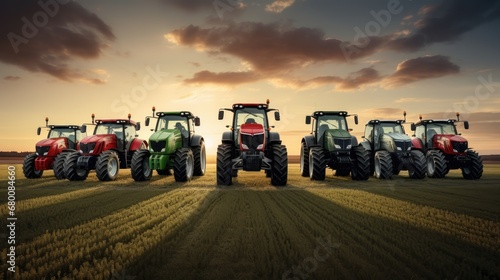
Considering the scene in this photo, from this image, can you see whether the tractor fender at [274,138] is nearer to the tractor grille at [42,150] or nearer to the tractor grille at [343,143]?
the tractor grille at [343,143]

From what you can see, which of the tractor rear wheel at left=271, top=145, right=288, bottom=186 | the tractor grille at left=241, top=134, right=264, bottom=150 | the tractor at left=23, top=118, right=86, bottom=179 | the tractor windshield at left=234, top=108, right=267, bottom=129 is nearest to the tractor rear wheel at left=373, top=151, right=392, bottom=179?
the tractor rear wheel at left=271, top=145, right=288, bottom=186

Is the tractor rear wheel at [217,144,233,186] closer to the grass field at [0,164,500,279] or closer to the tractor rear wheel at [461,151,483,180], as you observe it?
the grass field at [0,164,500,279]

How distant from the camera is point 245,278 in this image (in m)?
3.70

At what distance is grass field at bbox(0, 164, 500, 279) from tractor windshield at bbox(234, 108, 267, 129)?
16.7 ft

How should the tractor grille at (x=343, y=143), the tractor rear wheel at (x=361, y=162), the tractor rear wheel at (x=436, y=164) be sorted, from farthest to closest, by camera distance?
the tractor rear wheel at (x=436, y=164), the tractor grille at (x=343, y=143), the tractor rear wheel at (x=361, y=162)

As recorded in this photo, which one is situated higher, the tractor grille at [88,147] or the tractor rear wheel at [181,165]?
the tractor grille at [88,147]

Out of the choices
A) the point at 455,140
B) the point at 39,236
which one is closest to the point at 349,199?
the point at 39,236

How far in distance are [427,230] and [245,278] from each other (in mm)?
3725

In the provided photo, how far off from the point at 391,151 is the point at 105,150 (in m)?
13.0

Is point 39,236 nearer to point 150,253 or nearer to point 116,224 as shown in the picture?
point 116,224

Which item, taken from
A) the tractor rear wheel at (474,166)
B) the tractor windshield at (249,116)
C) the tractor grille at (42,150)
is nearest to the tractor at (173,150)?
the tractor windshield at (249,116)

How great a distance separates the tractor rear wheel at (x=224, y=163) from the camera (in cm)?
1272

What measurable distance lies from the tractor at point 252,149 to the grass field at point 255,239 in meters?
3.45

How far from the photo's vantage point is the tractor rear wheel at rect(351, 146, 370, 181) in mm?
14812
